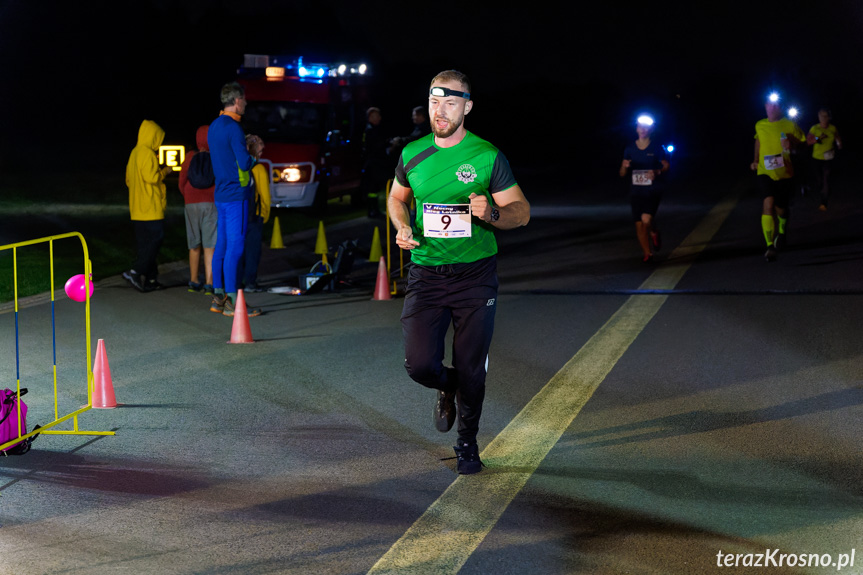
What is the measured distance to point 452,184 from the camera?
582cm

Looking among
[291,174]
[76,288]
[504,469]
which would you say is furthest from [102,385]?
[291,174]

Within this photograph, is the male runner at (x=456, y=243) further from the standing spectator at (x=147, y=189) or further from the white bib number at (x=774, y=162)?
the white bib number at (x=774, y=162)

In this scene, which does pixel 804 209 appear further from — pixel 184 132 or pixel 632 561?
pixel 184 132

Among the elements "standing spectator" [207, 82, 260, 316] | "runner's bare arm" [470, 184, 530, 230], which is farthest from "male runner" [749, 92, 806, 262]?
"runner's bare arm" [470, 184, 530, 230]

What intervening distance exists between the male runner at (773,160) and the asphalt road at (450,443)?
2.33 metres

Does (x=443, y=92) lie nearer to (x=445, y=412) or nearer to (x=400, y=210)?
(x=400, y=210)

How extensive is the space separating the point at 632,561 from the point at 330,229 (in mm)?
17103

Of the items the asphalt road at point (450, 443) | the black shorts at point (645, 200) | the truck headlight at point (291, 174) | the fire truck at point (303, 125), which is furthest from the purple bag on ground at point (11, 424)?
the truck headlight at point (291, 174)

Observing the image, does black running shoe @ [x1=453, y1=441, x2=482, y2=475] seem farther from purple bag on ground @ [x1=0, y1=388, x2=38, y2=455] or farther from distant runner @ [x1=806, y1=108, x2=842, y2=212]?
distant runner @ [x1=806, y1=108, x2=842, y2=212]

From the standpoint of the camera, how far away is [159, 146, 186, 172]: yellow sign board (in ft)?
42.5

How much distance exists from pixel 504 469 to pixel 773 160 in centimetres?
999

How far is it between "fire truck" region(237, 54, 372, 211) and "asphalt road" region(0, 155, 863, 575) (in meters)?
10.2

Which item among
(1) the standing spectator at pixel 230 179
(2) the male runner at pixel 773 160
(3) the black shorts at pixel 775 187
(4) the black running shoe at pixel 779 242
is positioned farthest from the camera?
(4) the black running shoe at pixel 779 242

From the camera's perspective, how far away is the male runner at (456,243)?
579cm
